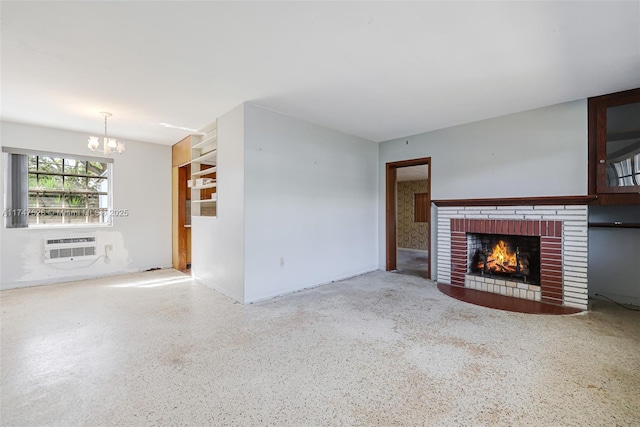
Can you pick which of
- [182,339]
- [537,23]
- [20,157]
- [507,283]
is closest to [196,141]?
[20,157]

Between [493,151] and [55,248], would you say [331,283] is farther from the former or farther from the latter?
[55,248]

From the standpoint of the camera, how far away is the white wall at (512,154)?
10.9ft

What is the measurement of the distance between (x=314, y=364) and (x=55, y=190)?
16.5 ft

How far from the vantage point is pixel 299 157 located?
4012 mm

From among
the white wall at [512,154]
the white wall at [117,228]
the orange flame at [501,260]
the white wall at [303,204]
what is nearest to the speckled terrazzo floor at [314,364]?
the white wall at [303,204]

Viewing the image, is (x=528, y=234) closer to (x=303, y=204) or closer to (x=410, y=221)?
(x=303, y=204)

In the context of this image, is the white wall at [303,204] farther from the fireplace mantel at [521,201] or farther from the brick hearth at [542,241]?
the brick hearth at [542,241]

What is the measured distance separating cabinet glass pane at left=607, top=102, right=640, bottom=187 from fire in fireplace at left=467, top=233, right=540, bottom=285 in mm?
1056

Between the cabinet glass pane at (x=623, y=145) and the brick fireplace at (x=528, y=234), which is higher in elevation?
the cabinet glass pane at (x=623, y=145)

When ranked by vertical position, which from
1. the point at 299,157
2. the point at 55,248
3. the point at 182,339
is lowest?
the point at 182,339

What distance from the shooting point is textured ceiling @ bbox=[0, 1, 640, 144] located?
1.86m

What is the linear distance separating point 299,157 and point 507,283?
3183 mm

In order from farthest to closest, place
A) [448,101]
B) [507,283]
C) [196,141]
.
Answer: [196,141] < [507,283] < [448,101]

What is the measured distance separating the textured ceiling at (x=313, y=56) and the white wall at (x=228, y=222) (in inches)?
14.1
